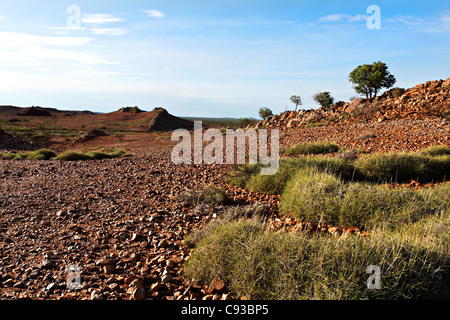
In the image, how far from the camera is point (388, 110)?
1667 centimetres

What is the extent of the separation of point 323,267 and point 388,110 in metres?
16.9

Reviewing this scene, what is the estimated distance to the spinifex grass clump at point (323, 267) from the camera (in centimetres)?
234

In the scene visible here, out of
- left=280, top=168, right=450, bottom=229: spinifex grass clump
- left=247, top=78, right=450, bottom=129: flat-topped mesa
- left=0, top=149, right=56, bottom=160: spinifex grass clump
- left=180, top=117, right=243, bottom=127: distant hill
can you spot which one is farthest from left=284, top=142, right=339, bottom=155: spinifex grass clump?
left=180, top=117, right=243, bottom=127: distant hill

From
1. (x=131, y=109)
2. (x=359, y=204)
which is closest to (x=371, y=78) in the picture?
(x=359, y=204)

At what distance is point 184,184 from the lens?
627cm

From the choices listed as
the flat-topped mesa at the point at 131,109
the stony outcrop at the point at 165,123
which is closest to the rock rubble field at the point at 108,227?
the stony outcrop at the point at 165,123

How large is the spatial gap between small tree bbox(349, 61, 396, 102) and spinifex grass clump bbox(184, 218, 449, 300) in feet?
89.6

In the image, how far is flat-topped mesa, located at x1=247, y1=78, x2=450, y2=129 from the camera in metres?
14.6

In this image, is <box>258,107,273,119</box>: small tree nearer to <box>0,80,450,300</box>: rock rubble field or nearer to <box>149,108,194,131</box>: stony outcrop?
<box>149,108,194,131</box>: stony outcrop

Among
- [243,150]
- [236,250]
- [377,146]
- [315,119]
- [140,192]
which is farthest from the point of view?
[315,119]

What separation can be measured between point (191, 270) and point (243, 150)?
725 centimetres

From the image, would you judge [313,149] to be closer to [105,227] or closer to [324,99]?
[105,227]
